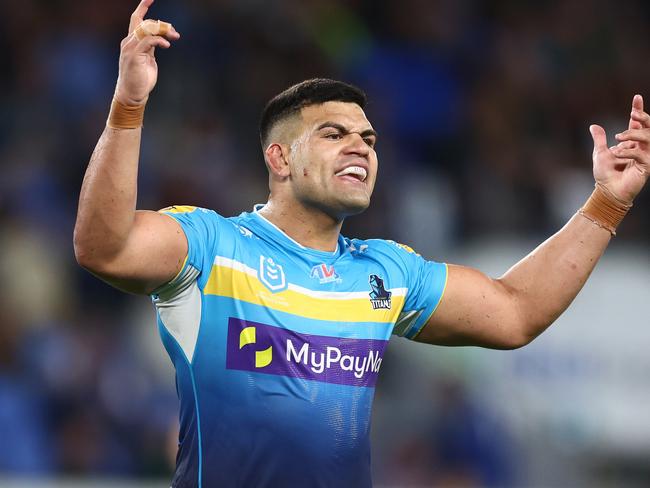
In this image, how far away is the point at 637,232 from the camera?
455 inches

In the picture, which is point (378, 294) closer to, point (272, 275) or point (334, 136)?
point (272, 275)

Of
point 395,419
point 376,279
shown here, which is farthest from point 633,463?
point 376,279

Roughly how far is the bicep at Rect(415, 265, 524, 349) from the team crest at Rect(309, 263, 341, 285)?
0.50 meters

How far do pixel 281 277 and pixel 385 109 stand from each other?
7427 mm

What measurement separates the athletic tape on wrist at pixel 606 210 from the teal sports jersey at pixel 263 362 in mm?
1126

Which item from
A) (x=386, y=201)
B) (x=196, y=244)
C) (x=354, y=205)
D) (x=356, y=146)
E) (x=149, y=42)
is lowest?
(x=196, y=244)

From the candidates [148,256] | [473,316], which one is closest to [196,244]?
[148,256]

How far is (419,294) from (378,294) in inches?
9.6

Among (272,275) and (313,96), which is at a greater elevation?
(313,96)

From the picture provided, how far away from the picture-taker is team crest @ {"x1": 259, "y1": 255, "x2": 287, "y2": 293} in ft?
15.6

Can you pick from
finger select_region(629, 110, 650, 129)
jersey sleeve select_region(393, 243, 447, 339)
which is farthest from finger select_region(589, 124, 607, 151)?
jersey sleeve select_region(393, 243, 447, 339)

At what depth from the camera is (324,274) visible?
4.94 meters

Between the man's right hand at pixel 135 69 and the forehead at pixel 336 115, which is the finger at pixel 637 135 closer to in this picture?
the forehead at pixel 336 115

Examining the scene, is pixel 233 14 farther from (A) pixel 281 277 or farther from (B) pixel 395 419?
(A) pixel 281 277
